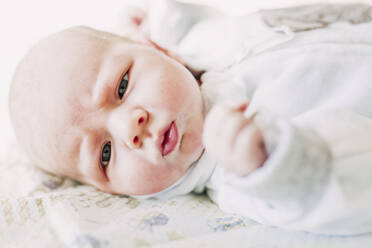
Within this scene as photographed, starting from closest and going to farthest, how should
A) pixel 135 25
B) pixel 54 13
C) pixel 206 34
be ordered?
pixel 206 34, pixel 135 25, pixel 54 13

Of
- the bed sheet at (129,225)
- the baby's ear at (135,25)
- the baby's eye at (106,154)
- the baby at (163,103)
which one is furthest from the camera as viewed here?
the baby's ear at (135,25)

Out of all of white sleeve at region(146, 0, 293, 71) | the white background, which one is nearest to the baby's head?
white sleeve at region(146, 0, 293, 71)

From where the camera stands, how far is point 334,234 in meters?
0.63

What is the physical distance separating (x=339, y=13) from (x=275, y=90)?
260 millimetres

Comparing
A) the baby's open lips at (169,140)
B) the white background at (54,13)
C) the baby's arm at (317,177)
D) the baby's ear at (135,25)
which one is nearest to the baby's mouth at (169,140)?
the baby's open lips at (169,140)

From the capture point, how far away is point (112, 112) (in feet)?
2.77

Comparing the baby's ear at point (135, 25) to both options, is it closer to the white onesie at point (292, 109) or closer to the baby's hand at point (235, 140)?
the white onesie at point (292, 109)

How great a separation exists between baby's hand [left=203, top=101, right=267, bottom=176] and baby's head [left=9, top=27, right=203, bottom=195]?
0.27m

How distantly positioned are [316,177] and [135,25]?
2.59 ft

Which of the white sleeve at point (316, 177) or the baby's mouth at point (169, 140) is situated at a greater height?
the white sleeve at point (316, 177)

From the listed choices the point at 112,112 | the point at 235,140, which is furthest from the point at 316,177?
the point at 112,112

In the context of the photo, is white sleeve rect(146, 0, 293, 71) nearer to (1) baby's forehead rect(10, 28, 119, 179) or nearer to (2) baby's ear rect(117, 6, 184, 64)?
(2) baby's ear rect(117, 6, 184, 64)

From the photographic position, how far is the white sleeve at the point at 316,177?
1.72ft

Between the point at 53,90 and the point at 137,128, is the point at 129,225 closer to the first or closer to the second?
the point at 137,128
